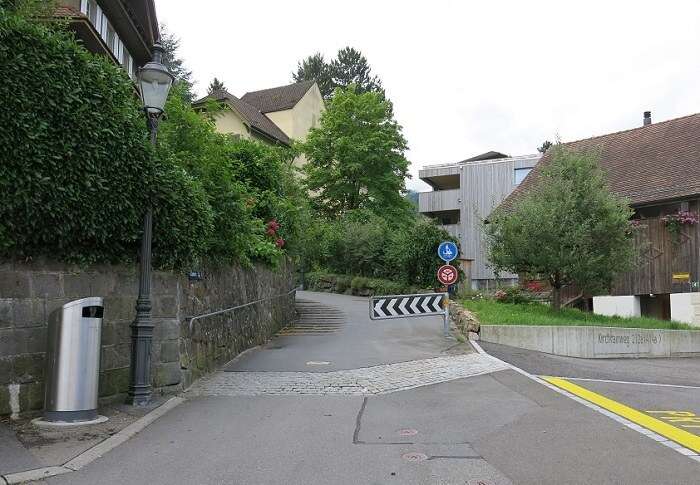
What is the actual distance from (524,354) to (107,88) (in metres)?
10.6

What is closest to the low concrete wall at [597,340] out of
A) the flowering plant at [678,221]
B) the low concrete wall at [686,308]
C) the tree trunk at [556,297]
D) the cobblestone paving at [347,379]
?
the tree trunk at [556,297]

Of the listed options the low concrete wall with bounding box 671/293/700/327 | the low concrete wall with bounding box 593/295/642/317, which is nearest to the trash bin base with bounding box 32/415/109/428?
the low concrete wall with bounding box 671/293/700/327

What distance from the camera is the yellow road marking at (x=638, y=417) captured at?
248 inches

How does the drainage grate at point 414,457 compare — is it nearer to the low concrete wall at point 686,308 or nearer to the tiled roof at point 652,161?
the tiled roof at point 652,161

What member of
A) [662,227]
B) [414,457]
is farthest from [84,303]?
[662,227]

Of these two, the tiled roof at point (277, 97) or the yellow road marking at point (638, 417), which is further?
the tiled roof at point (277, 97)

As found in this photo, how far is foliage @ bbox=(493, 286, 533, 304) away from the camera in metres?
22.3

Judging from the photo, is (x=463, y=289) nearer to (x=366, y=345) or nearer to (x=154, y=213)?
(x=366, y=345)

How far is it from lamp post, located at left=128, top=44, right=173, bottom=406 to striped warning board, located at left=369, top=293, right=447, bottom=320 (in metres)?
7.48

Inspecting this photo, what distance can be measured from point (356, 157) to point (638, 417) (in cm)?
3386

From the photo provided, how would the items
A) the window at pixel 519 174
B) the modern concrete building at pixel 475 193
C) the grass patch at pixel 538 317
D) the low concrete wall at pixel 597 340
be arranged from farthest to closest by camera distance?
the window at pixel 519 174
the modern concrete building at pixel 475 193
the grass patch at pixel 538 317
the low concrete wall at pixel 597 340

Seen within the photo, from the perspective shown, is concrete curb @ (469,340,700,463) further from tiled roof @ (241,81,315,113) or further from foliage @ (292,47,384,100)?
foliage @ (292,47,384,100)

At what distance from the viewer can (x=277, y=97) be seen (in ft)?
175

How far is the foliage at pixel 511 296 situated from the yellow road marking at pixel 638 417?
12.2 metres
